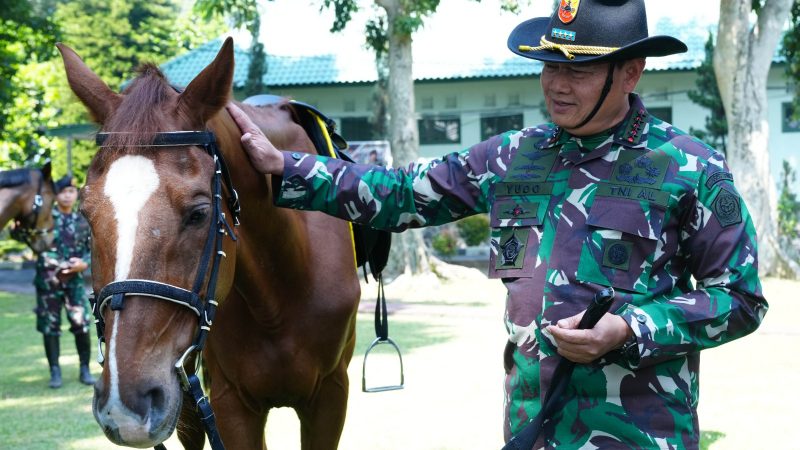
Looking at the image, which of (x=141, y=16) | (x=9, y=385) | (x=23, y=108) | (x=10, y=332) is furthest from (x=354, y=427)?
(x=141, y=16)

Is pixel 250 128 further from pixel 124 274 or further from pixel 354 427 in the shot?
pixel 354 427

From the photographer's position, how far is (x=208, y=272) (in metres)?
2.54

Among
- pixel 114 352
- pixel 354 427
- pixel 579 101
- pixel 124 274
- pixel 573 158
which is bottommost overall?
pixel 354 427

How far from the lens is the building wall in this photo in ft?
88.6

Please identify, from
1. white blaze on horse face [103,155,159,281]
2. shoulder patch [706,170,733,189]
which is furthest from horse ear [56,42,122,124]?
shoulder patch [706,170,733,189]

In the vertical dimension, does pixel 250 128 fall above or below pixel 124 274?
above

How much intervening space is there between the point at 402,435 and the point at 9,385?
4464 millimetres

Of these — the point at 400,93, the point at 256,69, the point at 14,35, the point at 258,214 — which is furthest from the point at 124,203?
the point at 256,69

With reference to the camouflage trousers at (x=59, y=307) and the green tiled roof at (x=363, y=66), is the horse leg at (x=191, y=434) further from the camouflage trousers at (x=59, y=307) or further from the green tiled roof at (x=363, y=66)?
the green tiled roof at (x=363, y=66)

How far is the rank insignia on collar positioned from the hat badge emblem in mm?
647

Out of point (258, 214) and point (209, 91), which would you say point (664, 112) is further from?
point (209, 91)

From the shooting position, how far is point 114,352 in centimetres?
228

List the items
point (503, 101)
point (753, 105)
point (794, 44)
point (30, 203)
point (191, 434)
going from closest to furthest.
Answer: point (191, 434) → point (30, 203) → point (753, 105) → point (794, 44) → point (503, 101)

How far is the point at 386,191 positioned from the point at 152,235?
85 centimetres
